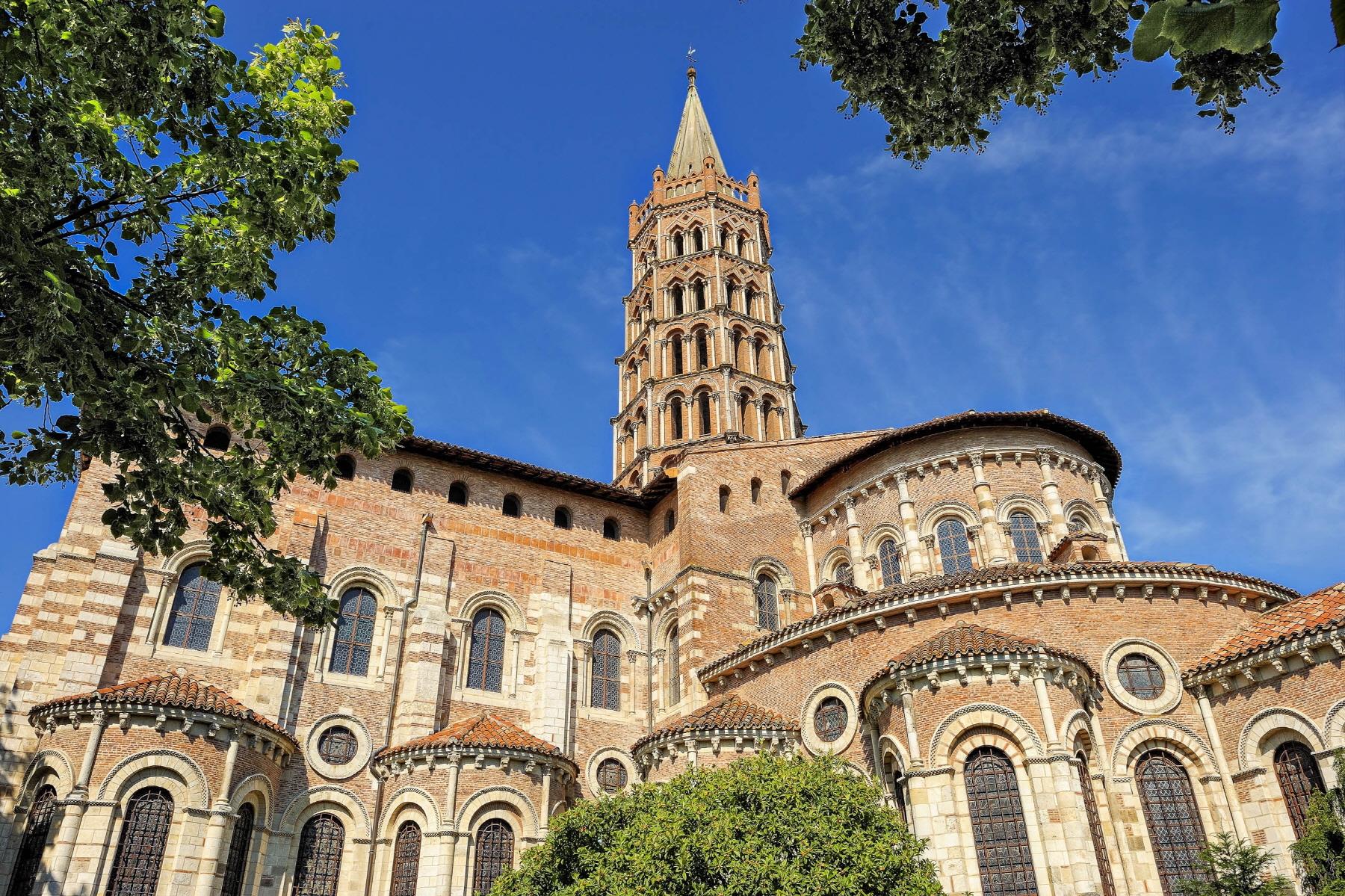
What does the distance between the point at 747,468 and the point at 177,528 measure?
22211 millimetres

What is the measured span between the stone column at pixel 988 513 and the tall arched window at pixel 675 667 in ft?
30.9

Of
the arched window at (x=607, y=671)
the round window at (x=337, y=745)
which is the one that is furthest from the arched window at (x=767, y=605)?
the round window at (x=337, y=745)

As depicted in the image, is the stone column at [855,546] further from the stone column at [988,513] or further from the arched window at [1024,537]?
the arched window at [1024,537]

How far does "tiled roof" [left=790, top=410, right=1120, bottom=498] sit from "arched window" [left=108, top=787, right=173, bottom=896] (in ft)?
65.8

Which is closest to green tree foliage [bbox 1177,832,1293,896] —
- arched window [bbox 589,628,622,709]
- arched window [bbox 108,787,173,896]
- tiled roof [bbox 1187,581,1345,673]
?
tiled roof [bbox 1187,581,1345,673]

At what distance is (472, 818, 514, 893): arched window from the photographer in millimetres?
21938

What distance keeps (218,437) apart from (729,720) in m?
16.1

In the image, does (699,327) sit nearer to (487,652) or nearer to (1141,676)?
(487,652)

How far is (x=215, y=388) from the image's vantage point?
355 inches

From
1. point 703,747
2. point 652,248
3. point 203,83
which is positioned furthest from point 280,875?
point 652,248

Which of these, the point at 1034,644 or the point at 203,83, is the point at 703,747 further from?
the point at 203,83

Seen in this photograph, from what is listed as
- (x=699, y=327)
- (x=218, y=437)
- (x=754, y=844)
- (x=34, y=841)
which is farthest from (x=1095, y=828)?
(x=699, y=327)

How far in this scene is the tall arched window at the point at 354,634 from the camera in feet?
82.8

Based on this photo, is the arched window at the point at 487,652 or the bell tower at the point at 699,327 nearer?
the arched window at the point at 487,652
